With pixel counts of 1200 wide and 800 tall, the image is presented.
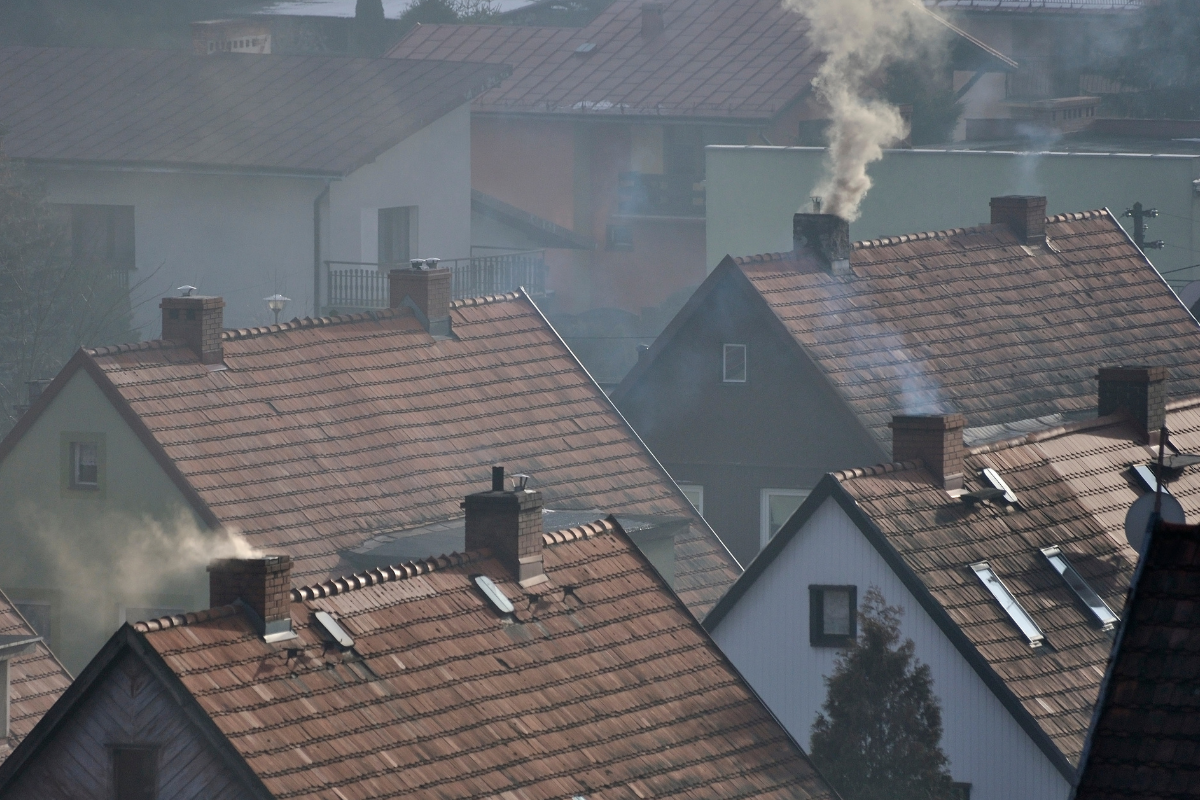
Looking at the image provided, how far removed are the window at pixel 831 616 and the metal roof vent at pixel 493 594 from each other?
4.35 m

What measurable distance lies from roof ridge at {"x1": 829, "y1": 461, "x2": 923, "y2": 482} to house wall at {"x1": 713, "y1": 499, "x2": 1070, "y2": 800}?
351mm

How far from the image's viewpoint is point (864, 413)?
31672 mm

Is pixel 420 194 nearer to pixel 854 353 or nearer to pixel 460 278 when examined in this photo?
pixel 460 278

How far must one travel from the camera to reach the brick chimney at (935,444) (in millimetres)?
24047

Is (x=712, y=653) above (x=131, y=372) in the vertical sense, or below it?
below

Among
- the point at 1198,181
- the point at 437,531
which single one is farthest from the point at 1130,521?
the point at 1198,181

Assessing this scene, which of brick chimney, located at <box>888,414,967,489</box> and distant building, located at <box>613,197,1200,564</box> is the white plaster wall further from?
brick chimney, located at <box>888,414,967,489</box>

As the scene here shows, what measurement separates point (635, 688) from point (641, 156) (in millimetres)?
43986

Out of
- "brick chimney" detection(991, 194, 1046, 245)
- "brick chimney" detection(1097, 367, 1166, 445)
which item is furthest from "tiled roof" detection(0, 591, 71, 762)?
"brick chimney" detection(991, 194, 1046, 245)

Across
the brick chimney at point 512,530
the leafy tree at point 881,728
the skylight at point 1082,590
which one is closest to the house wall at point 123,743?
the brick chimney at point 512,530

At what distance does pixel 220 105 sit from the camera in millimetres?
53531

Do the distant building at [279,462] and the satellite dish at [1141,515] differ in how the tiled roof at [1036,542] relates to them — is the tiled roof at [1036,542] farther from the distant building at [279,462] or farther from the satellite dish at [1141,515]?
the distant building at [279,462]

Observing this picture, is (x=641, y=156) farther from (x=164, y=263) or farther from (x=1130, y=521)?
(x=1130, y=521)

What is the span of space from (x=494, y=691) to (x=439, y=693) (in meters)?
0.57
